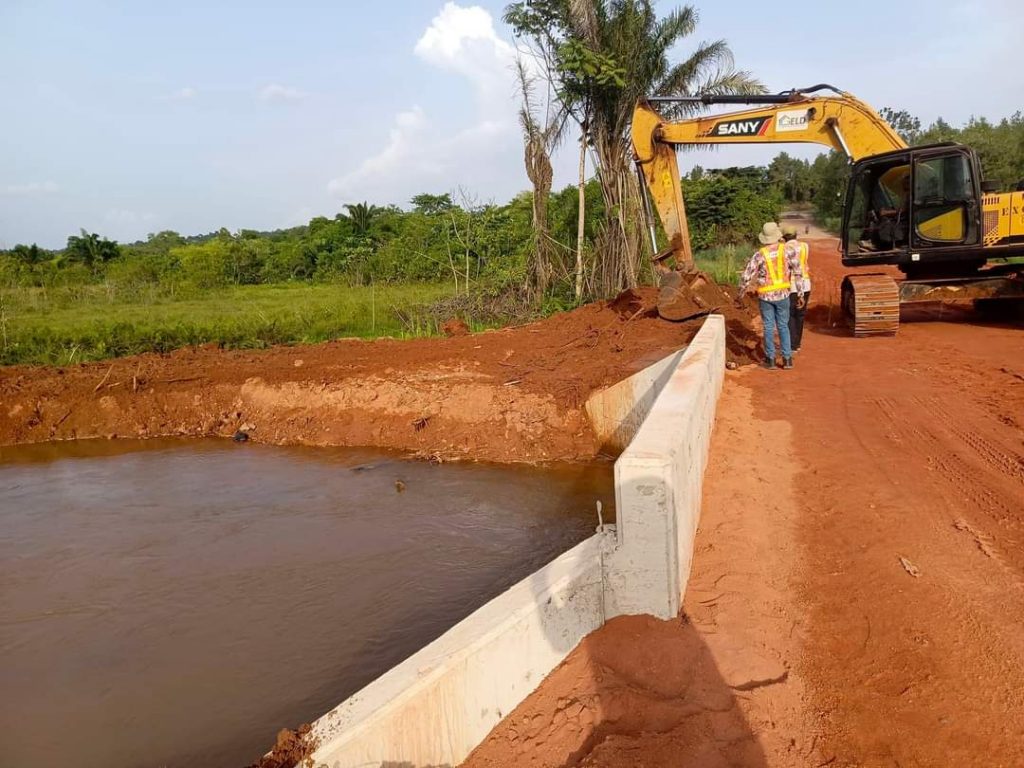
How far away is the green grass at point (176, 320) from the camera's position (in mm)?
15062

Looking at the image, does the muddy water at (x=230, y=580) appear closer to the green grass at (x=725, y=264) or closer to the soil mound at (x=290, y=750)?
the soil mound at (x=290, y=750)

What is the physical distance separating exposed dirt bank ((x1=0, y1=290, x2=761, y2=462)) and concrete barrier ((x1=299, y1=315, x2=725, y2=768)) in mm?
5351

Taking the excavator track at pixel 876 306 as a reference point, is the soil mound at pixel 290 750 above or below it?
below

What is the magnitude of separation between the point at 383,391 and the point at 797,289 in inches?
239

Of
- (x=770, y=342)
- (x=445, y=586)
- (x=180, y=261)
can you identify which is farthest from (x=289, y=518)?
(x=180, y=261)

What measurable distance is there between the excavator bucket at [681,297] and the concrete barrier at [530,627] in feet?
24.6

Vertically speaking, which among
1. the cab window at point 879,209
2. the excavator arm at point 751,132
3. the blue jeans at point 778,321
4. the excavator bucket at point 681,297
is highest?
the excavator arm at point 751,132

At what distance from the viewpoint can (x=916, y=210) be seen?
436 inches

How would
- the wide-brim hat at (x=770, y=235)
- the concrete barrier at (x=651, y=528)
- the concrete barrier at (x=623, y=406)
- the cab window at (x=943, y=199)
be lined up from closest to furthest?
the concrete barrier at (x=651, y=528) → the concrete barrier at (x=623, y=406) → the wide-brim hat at (x=770, y=235) → the cab window at (x=943, y=199)

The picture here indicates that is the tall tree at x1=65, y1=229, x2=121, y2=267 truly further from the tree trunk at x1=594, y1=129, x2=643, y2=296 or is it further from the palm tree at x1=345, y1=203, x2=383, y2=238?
the tree trunk at x1=594, y1=129, x2=643, y2=296

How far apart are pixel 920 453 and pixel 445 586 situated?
414cm

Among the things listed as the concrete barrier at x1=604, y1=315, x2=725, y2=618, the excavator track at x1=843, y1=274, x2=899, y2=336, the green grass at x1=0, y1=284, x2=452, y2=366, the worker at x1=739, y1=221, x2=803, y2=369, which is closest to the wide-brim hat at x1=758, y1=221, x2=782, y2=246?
the worker at x1=739, y1=221, x2=803, y2=369

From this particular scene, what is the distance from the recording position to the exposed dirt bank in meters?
10.1

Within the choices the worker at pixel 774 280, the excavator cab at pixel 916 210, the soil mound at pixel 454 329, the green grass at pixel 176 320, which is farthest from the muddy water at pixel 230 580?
the excavator cab at pixel 916 210
